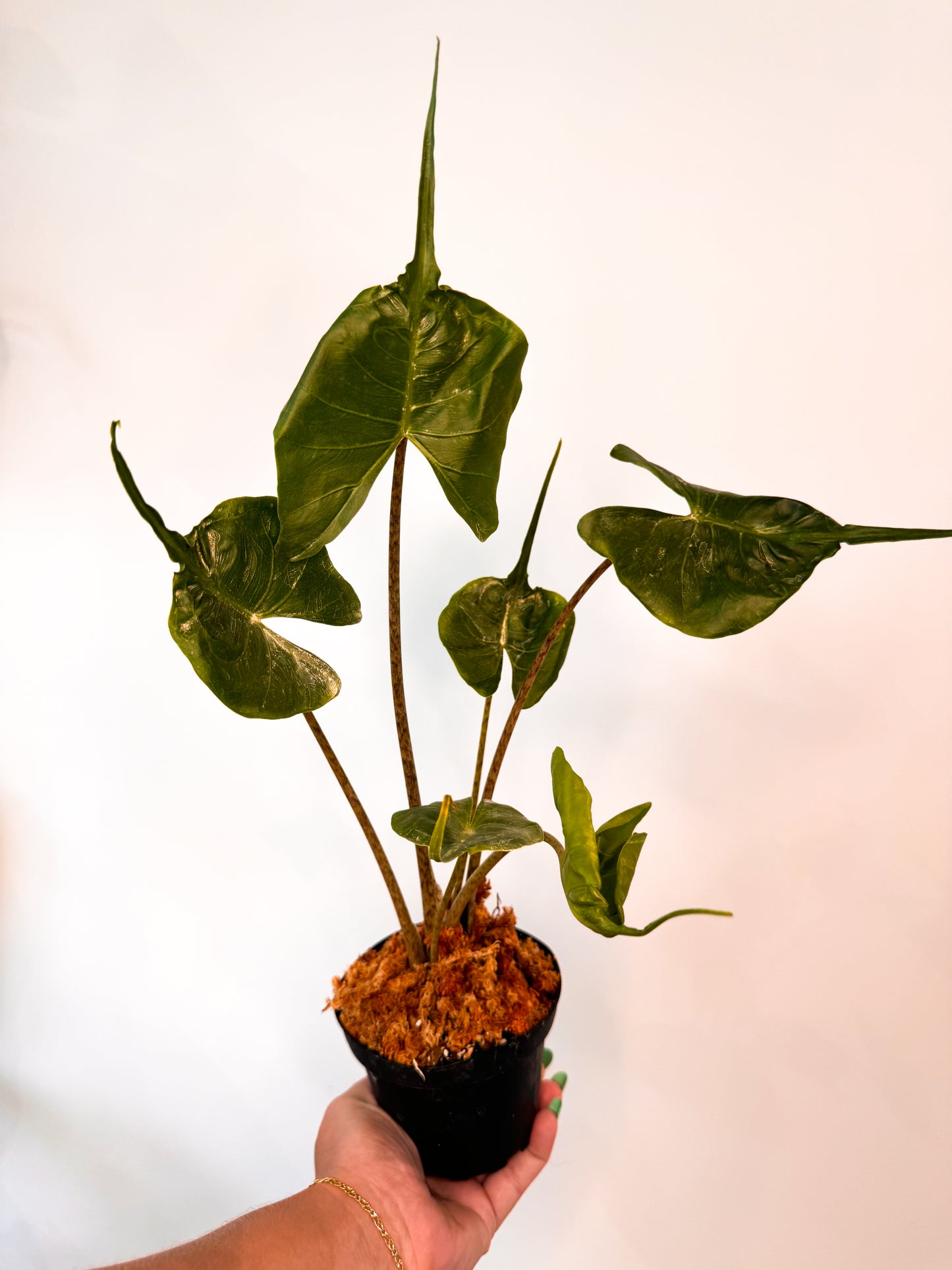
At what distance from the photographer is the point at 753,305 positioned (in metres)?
0.92

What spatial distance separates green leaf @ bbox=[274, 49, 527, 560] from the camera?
52cm

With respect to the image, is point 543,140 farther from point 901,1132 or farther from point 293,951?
point 901,1132

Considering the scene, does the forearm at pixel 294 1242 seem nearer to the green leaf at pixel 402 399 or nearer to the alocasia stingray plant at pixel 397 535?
the alocasia stingray plant at pixel 397 535

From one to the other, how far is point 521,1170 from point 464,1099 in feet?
0.62

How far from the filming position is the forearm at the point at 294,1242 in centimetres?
62

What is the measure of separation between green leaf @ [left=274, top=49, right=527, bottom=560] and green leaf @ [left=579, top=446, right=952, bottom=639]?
11cm

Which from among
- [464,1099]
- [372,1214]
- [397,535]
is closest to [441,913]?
[464,1099]

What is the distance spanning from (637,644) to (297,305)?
608mm

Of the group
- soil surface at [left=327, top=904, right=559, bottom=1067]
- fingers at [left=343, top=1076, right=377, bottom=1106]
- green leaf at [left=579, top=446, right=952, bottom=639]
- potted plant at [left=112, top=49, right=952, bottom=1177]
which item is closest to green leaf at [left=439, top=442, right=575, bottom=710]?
potted plant at [left=112, top=49, right=952, bottom=1177]

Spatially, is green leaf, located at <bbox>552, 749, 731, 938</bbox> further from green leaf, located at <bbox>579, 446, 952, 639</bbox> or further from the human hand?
the human hand

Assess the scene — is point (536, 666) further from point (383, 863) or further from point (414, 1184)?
point (414, 1184)

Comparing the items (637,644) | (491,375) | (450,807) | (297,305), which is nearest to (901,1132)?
(637,644)

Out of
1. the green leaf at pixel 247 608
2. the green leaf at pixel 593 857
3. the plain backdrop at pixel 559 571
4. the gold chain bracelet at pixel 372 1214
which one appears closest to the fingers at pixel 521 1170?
the gold chain bracelet at pixel 372 1214

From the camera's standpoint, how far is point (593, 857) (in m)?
0.58
